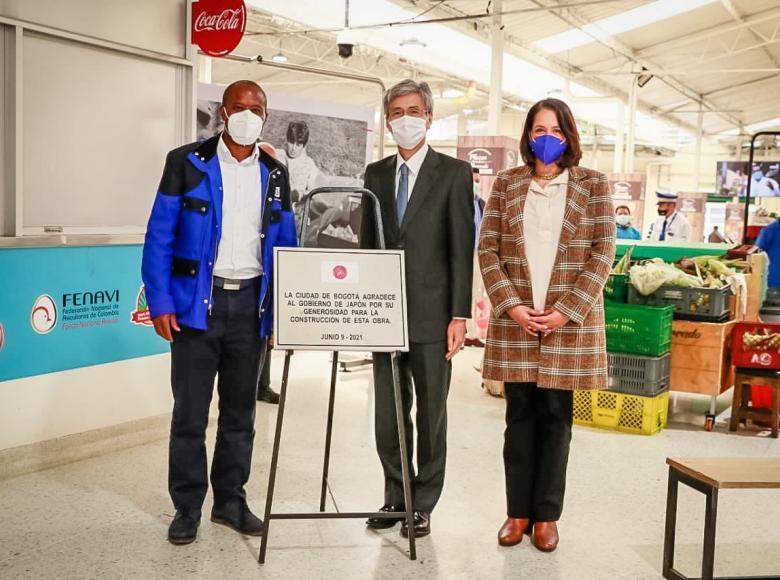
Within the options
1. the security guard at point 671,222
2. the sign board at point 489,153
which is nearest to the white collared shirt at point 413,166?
the sign board at point 489,153

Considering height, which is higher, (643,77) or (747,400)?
(643,77)

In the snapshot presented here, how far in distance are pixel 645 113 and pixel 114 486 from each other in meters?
22.2

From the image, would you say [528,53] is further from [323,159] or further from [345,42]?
[323,159]

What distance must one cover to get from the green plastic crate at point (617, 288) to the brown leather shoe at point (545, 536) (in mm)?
2778

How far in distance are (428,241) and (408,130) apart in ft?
1.44

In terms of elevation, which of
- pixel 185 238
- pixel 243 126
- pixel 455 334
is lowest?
pixel 455 334

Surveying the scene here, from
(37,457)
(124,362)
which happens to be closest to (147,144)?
(124,362)

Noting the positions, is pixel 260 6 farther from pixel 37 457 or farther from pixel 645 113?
pixel 645 113

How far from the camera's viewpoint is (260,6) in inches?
406

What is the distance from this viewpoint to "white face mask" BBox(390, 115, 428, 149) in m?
3.24

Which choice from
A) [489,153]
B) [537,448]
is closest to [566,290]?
[537,448]

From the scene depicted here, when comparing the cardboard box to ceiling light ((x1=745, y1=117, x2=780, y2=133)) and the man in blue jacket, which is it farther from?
ceiling light ((x1=745, y1=117, x2=780, y2=133))

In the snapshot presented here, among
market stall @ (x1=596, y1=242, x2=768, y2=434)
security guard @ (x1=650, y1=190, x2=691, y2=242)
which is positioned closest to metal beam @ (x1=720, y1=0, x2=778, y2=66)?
security guard @ (x1=650, y1=190, x2=691, y2=242)

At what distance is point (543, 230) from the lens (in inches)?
129
